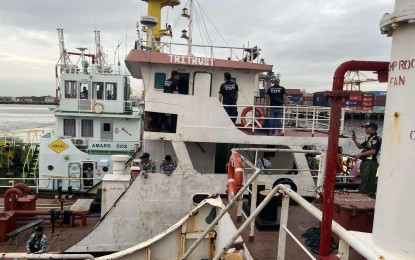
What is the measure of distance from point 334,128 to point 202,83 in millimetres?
7997

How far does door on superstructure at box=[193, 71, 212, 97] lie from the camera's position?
998cm

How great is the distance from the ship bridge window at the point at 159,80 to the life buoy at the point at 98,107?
6716 mm

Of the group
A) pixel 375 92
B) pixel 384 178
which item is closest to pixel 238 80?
pixel 384 178

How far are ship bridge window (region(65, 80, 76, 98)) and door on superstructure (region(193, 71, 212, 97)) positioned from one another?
29.0ft

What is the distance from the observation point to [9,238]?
810cm

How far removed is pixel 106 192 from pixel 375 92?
95.4m

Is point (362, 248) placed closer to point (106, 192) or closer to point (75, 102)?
point (106, 192)

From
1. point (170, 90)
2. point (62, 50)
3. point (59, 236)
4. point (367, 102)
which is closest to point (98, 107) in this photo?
point (62, 50)

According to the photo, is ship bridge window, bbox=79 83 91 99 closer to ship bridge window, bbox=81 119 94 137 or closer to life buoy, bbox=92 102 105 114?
life buoy, bbox=92 102 105 114

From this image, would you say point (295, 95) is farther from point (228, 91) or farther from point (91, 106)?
point (228, 91)

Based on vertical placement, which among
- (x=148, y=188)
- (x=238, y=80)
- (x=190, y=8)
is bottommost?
(x=148, y=188)

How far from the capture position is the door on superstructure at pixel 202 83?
9977 mm

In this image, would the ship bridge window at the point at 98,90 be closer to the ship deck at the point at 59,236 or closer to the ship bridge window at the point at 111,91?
the ship bridge window at the point at 111,91

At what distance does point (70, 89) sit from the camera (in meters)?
16.1
